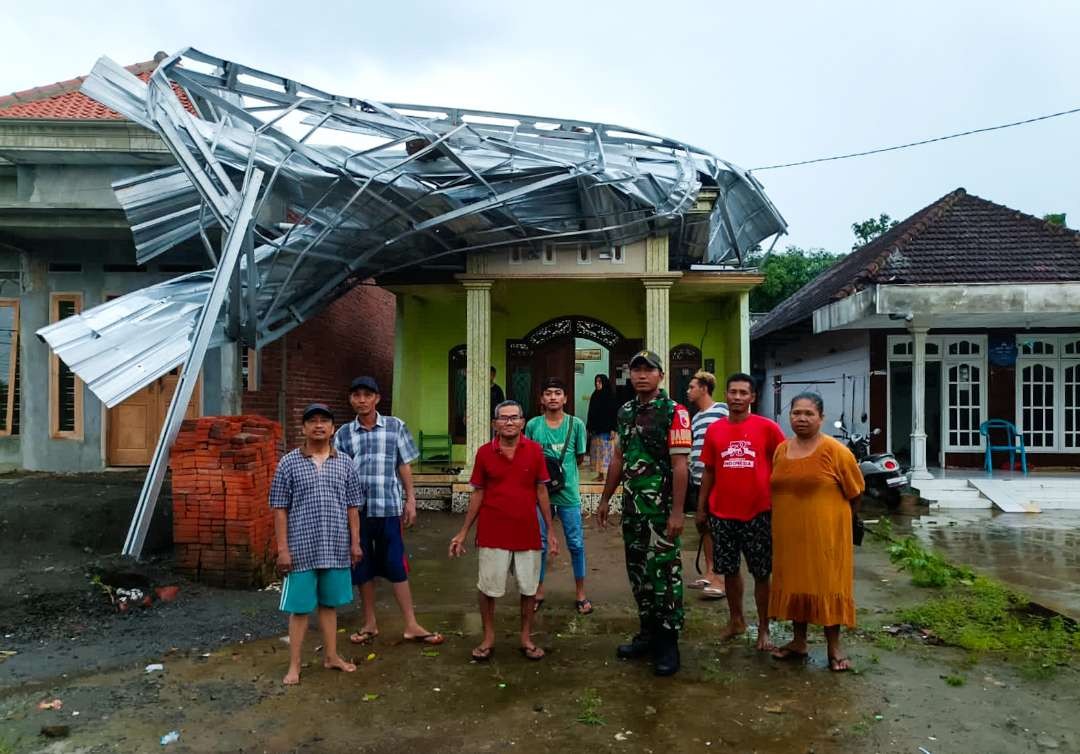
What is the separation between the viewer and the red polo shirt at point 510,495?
13.7ft

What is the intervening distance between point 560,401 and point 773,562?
1.83 metres

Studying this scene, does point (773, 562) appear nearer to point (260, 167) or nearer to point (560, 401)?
point (560, 401)

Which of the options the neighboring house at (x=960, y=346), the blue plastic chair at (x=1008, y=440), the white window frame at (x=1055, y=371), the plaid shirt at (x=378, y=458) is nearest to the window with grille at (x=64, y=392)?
the plaid shirt at (x=378, y=458)

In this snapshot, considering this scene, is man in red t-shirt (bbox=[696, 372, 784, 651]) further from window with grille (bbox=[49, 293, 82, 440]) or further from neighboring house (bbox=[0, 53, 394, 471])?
window with grille (bbox=[49, 293, 82, 440])

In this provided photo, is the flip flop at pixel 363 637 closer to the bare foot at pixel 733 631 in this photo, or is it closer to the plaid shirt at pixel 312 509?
the plaid shirt at pixel 312 509

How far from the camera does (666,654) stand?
157 inches

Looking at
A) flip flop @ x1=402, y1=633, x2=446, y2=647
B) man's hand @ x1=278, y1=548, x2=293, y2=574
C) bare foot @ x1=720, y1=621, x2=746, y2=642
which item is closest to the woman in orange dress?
bare foot @ x1=720, y1=621, x2=746, y2=642

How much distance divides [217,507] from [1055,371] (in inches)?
516

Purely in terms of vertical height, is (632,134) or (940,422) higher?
(632,134)

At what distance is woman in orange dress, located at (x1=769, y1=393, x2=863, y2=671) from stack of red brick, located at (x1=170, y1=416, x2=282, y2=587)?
384 cm

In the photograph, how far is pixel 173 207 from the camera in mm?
7695

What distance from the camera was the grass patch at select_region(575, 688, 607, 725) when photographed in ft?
11.2

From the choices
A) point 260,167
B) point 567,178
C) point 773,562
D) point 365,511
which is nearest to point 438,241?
point 567,178

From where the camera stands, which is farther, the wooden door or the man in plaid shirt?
the wooden door
